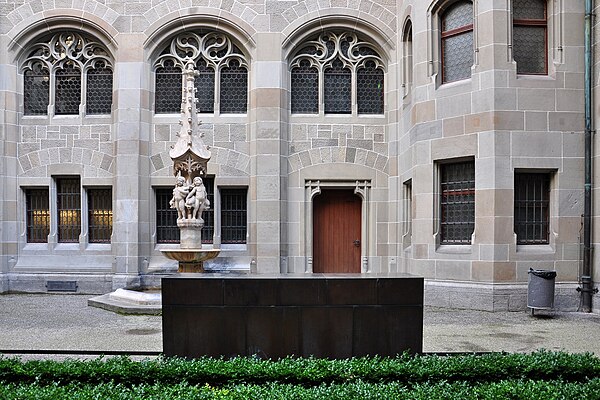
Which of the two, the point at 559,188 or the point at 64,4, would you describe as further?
the point at 64,4

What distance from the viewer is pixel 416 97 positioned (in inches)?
555

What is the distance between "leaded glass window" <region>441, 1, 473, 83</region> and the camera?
13.3 m

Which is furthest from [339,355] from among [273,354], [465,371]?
[465,371]

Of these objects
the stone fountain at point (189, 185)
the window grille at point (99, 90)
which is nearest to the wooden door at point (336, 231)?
the stone fountain at point (189, 185)

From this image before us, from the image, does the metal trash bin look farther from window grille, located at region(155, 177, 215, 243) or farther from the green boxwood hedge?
window grille, located at region(155, 177, 215, 243)

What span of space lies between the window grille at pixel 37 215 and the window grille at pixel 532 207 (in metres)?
11.9

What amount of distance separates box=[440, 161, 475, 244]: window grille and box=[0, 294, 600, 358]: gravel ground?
67.5 inches

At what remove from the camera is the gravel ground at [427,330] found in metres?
8.72

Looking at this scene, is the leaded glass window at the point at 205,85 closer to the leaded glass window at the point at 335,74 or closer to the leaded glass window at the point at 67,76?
the leaded glass window at the point at 335,74

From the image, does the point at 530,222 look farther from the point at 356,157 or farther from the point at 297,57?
the point at 297,57

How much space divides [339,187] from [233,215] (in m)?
2.88

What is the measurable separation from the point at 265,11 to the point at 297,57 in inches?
55.6

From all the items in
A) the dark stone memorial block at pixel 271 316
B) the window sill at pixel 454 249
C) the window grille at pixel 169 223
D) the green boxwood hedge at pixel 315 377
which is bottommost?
the green boxwood hedge at pixel 315 377

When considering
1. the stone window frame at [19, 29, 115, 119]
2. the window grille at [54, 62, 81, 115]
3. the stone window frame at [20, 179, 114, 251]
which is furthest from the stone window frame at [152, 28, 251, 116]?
the stone window frame at [20, 179, 114, 251]
